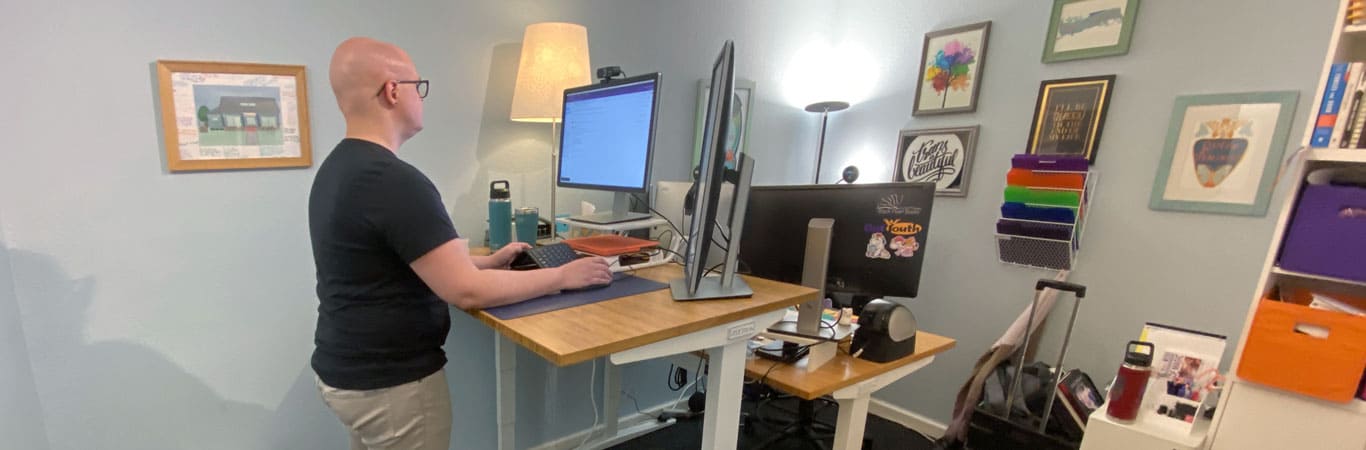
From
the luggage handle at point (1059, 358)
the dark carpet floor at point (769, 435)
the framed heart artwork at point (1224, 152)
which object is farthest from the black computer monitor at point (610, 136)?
the framed heart artwork at point (1224, 152)

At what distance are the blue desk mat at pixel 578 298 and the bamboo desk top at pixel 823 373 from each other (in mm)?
302

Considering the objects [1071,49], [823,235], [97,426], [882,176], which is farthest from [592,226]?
[1071,49]

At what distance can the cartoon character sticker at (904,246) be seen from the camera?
131cm

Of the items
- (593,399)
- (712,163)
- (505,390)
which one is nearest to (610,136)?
(712,163)

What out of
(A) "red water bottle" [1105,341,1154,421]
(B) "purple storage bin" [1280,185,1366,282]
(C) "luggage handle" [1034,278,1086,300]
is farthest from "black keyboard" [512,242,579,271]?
(B) "purple storage bin" [1280,185,1366,282]

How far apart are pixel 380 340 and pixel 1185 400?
2075mm

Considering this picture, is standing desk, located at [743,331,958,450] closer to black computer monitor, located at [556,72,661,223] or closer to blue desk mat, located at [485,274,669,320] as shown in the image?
blue desk mat, located at [485,274,669,320]

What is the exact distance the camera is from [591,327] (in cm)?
87

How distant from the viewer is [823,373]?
1259mm

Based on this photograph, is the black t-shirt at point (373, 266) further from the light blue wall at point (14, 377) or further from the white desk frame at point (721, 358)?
the light blue wall at point (14, 377)

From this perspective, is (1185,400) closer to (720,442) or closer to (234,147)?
(720,442)

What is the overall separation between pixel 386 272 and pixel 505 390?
77 centimetres

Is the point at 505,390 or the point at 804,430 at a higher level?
the point at 505,390

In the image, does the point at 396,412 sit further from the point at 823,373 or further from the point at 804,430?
the point at 804,430
